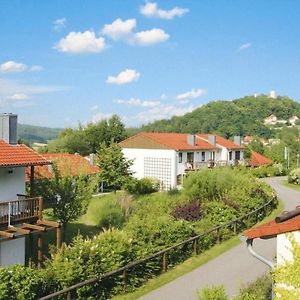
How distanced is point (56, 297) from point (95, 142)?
5607 centimetres

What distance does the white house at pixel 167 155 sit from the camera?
4400 centimetres

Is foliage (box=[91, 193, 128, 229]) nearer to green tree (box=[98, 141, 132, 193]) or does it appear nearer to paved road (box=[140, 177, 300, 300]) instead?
paved road (box=[140, 177, 300, 300])

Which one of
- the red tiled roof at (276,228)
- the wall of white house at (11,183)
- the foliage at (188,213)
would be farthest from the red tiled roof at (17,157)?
the red tiled roof at (276,228)

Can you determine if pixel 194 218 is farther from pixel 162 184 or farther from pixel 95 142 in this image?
pixel 95 142

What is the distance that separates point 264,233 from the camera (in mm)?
8773

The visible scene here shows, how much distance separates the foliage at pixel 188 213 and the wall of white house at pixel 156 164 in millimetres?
20057

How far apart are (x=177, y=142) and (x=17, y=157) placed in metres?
29.9

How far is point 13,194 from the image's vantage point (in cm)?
1908

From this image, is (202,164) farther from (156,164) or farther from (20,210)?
(20,210)

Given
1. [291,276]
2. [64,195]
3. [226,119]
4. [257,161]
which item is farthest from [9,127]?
[226,119]

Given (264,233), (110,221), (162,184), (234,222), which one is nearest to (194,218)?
(234,222)

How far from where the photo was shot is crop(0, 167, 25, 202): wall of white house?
18.5 metres

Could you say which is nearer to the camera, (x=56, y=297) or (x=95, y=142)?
(x=56, y=297)

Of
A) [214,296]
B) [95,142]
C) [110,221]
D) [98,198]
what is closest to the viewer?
[214,296]
